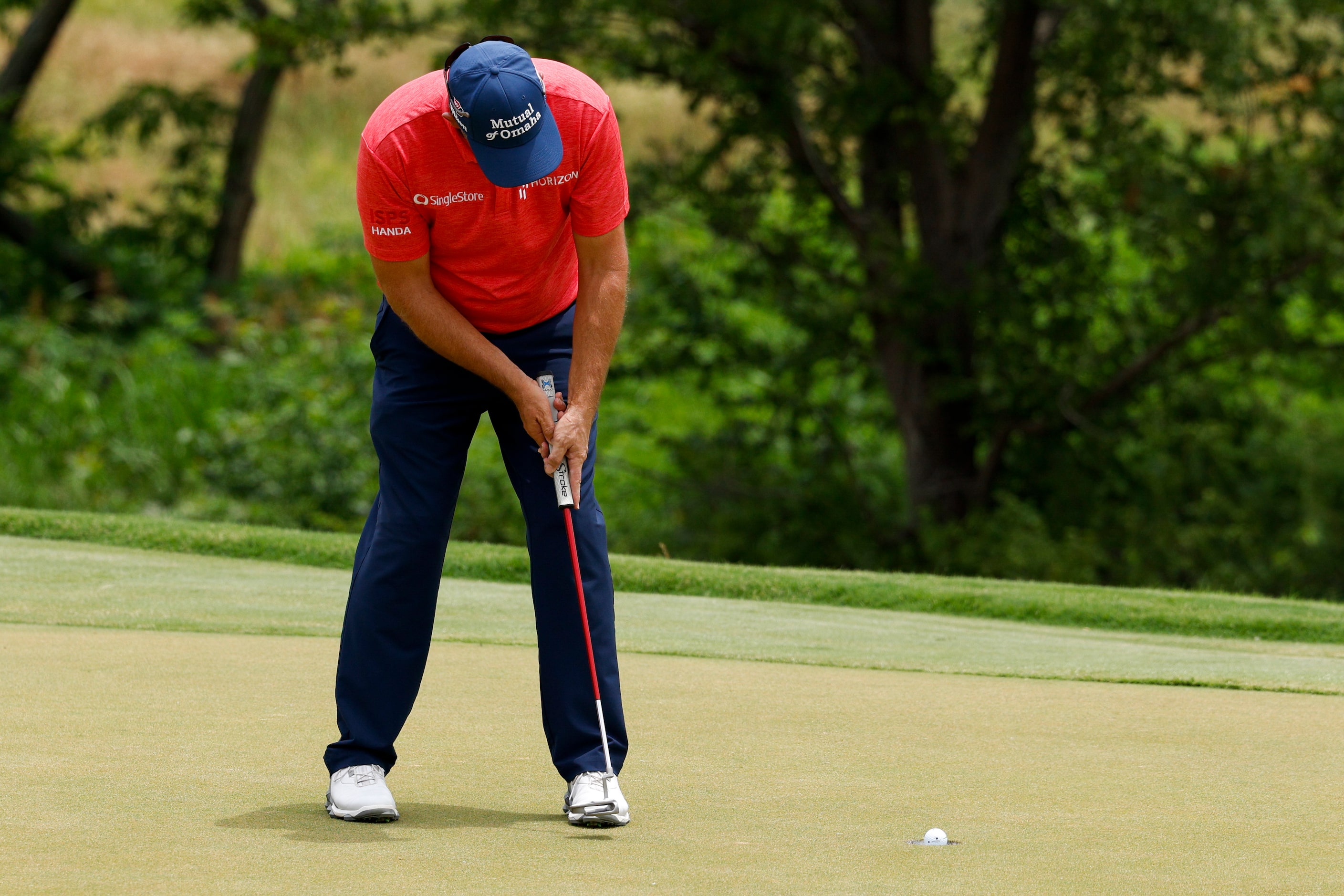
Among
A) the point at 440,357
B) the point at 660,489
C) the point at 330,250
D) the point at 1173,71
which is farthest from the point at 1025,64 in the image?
the point at 330,250

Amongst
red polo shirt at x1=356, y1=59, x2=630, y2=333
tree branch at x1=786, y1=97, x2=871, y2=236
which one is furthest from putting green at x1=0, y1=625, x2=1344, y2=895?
tree branch at x1=786, y1=97, x2=871, y2=236

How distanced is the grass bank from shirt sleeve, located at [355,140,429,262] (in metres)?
3.43

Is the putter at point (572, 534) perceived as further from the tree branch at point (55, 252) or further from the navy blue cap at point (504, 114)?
the tree branch at point (55, 252)

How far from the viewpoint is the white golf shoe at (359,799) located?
10.5 feet

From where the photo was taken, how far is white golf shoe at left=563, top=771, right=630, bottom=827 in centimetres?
318

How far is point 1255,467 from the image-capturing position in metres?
12.5

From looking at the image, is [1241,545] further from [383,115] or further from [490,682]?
[383,115]

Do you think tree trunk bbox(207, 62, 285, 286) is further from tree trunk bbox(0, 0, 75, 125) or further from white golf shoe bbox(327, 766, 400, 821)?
Answer: white golf shoe bbox(327, 766, 400, 821)

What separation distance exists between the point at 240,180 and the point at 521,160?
17.0 metres

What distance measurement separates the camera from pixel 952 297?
38.9 feet

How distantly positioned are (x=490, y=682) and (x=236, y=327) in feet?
48.0

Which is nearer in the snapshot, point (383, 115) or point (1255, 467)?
point (383, 115)

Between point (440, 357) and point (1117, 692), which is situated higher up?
point (440, 357)

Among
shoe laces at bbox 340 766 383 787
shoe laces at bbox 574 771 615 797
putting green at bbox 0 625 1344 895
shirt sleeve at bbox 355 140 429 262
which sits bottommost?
putting green at bbox 0 625 1344 895
